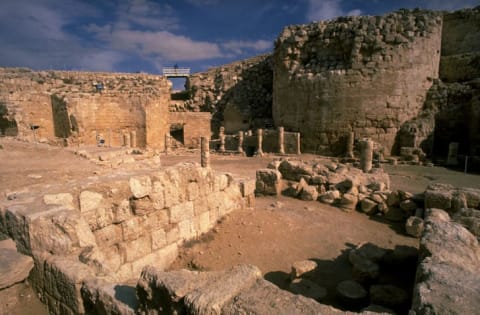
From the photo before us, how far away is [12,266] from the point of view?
2.51 meters

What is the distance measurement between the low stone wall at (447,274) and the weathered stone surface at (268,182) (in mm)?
4757

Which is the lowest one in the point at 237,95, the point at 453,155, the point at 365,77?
the point at 453,155

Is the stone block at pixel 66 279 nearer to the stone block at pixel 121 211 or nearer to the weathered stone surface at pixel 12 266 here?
the weathered stone surface at pixel 12 266

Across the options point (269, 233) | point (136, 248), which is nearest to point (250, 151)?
point (269, 233)

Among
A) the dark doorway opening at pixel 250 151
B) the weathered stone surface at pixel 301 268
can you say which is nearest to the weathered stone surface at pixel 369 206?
the weathered stone surface at pixel 301 268

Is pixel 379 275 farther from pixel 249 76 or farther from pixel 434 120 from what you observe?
pixel 249 76

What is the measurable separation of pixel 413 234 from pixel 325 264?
237 centimetres

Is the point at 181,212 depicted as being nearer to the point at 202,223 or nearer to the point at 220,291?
the point at 202,223

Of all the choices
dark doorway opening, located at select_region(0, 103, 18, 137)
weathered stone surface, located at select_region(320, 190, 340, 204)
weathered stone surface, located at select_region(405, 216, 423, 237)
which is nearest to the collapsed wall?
dark doorway opening, located at select_region(0, 103, 18, 137)

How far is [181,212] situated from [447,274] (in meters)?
3.68

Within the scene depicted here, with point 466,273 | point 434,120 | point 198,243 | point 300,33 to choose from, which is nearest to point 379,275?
point 466,273

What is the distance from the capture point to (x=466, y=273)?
215 centimetres

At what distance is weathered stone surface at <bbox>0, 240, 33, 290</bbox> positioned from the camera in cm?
242

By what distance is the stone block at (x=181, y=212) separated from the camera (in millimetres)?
4551
